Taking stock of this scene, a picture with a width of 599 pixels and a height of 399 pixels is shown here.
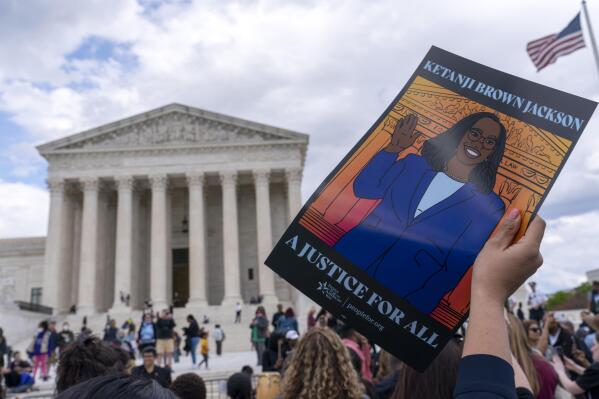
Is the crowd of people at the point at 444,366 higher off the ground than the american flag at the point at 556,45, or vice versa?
the american flag at the point at 556,45

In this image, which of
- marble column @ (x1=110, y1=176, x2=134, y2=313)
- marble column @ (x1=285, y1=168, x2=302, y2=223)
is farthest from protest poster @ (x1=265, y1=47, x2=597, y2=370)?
marble column @ (x1=285, y1=168, x2=302, y2=223)

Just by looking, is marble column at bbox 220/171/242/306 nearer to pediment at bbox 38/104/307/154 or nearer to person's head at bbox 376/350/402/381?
pediment at bbox 38/104/307/154

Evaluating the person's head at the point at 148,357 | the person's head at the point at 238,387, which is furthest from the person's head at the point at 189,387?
the person's head at the point at 148,357

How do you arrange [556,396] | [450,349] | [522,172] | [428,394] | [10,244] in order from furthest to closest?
[10,244], [556,396], [450,349], [428,394], [522,172]

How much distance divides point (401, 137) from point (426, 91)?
26 centimetres

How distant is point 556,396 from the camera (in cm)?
567

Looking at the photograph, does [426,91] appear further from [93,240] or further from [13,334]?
[93,240]

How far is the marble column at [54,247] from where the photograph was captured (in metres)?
43.8

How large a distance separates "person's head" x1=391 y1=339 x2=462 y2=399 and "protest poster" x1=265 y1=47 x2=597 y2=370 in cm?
94

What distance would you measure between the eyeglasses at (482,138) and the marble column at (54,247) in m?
46.7

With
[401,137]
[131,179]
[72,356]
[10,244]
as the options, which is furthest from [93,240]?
[401,137]

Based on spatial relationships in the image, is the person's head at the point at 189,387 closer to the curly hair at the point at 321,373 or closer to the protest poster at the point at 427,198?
the curly hair at the point at 321,373

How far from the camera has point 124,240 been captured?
45344 millimetres

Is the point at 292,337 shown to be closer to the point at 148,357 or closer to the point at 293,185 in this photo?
the point at 148,357
